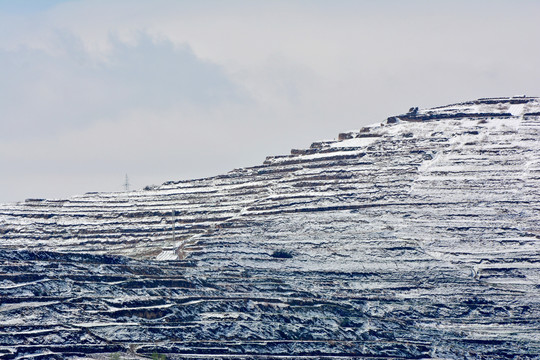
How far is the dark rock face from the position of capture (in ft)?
235

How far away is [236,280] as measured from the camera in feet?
265

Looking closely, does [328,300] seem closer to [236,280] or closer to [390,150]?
[236,280]

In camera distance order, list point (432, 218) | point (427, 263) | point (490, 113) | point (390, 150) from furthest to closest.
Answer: point (490, 113) < point (390, 150) < point (432, 218) < point (427, 263)

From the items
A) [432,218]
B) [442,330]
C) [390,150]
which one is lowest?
[442,330]

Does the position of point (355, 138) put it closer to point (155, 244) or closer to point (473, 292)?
point (155, 244)

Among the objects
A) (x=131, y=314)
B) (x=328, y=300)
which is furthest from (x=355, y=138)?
(x=131, y=314)

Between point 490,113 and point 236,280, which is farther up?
point 490,113

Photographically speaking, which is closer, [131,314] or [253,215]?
[131,314]

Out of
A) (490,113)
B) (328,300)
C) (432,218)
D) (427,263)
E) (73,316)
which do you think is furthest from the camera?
(490,113)

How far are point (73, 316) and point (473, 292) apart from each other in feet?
82.2

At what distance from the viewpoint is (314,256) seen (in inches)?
3452

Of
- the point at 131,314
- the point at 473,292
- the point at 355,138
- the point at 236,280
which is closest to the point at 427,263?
the point at 473,292

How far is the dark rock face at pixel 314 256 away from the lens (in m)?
71.8

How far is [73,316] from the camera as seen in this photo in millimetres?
71375
